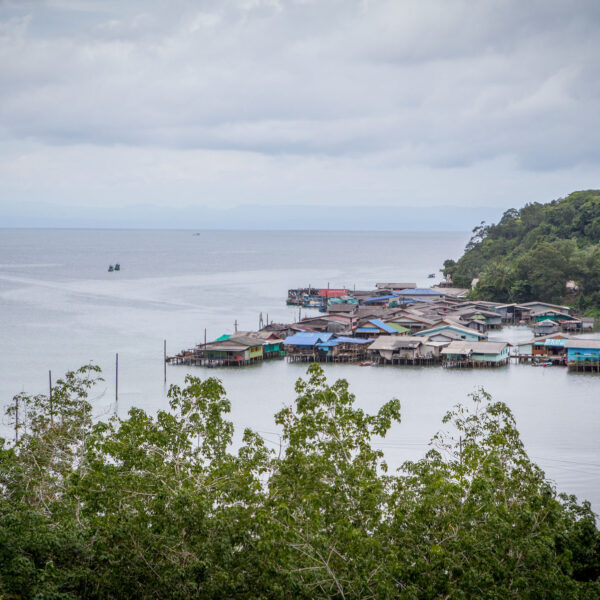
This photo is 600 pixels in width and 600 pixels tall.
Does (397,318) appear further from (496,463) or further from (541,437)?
(496,463)

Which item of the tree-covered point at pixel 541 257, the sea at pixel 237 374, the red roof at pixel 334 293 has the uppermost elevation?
the tree-covered point at pixel 541 257

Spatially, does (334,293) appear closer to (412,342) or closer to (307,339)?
(307,339)

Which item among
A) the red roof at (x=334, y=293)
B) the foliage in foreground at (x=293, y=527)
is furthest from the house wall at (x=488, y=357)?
the red roof at (x=334, y=293)

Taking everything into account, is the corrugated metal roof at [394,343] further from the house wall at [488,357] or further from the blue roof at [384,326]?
the blue roof at [384,326]

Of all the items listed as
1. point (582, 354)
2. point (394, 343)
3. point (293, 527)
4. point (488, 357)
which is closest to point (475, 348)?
point (488, 357)

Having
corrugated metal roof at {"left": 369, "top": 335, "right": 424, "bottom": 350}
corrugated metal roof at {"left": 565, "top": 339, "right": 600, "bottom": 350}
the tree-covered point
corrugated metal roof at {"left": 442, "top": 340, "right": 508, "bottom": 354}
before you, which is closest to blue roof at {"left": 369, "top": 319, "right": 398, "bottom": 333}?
corrugated metal roof at {"left": 369, "top": 335, "right": 424, "bottom": 350}
